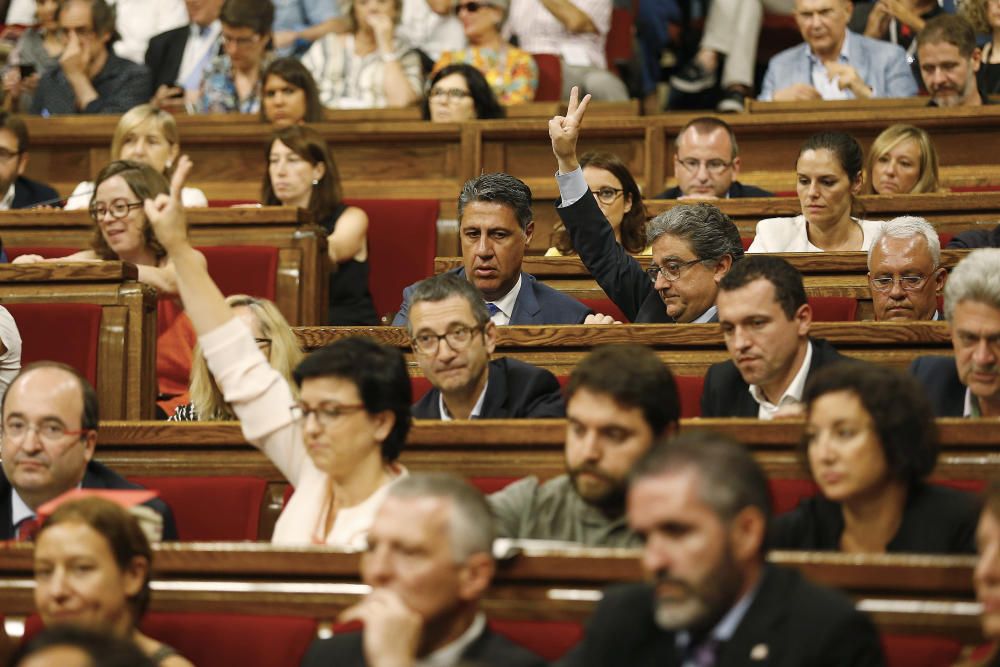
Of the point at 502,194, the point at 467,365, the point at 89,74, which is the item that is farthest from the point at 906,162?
the point at 89,74

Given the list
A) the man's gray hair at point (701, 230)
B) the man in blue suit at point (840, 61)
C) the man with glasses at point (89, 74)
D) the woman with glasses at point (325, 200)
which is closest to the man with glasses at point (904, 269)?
the man's gray hair at point (701, 230)

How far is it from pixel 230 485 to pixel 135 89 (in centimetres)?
249

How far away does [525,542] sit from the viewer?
161 cm

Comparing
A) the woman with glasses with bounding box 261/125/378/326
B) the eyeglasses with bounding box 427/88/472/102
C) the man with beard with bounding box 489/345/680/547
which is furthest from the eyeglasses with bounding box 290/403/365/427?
the eyeglasses with bounding box 427/88/472/102

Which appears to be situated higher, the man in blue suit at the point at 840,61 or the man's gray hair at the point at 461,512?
the man in blue suit at the point at 840,61

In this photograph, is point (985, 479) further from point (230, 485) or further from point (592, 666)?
point (230, 485)

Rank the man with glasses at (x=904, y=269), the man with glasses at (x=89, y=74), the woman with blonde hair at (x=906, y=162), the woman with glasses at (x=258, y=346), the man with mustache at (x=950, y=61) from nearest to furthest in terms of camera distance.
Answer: the woman with glasses at (x=258, y=346) < the man with glasses at (x=904, y=269) < the woman with blonde hair at (x=906, y=162) < the man with mustache at (x=950, y=61) < the man with glasses at (x=89, y=74)

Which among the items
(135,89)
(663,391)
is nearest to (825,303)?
(663,391)

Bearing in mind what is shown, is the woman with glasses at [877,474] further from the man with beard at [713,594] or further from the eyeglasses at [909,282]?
the eyeglasses at [909,282]

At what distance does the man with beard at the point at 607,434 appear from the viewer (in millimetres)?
1643

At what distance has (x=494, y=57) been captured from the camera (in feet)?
13.6

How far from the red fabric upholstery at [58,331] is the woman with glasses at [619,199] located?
100 cm

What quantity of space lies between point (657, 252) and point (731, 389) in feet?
1.42

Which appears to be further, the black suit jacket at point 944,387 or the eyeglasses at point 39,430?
the black suit jacket at point 944,387
